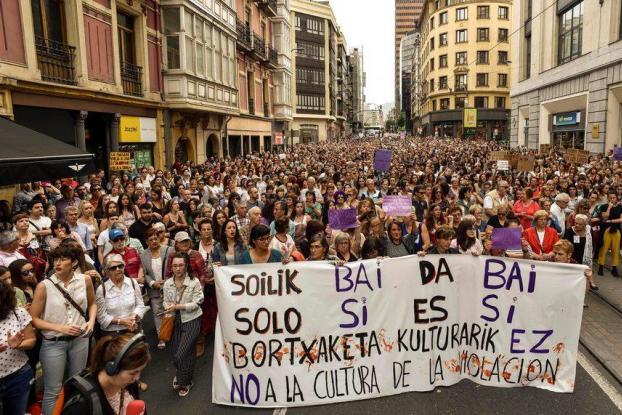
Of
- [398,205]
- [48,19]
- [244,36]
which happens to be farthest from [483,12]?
[398,205]

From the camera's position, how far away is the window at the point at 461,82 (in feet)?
228

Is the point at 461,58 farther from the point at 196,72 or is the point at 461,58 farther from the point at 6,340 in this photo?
the point at 6,340

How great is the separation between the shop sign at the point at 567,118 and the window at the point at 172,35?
21433 mm

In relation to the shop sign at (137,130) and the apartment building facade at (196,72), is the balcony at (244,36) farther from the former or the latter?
the shop sign at (137,130)

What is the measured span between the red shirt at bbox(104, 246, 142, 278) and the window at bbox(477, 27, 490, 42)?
7222 centimetres

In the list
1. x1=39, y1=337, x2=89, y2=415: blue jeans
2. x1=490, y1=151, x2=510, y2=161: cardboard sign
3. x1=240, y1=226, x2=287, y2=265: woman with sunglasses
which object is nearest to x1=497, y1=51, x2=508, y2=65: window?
x1=490, y1=151, x2=510, y2=161: cardboard sign

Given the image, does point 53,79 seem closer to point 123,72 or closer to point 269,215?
point 123,72

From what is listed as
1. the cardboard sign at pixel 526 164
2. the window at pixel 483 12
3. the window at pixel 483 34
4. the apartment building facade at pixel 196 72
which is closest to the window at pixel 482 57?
the window at pixel 483 34

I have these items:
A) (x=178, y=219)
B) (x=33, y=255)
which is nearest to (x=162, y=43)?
(x=178, y=219)

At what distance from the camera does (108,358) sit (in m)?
2.60

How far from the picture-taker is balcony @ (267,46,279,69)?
1464 inches

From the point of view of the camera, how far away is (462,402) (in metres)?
4.55

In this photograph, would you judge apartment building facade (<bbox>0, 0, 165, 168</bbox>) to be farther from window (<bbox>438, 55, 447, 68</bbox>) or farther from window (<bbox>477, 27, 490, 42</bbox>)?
window (<bbox>438, 55, 447, 68</bbox>)

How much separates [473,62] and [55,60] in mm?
65808
